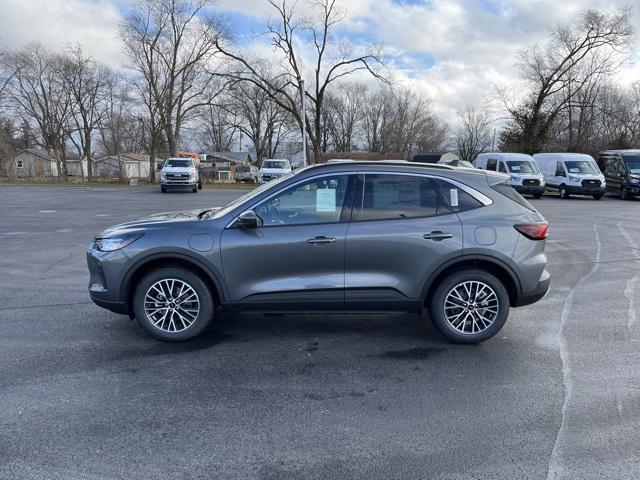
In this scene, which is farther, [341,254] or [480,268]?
[480,268]

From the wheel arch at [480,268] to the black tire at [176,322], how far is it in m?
2.06

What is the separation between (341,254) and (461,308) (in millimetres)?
1288

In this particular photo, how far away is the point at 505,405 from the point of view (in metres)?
3.28

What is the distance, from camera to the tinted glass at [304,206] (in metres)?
4.20

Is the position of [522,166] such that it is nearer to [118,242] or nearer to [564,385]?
[564,385]

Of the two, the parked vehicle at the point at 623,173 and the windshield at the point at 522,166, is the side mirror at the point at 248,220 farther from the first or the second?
the parked vehicle at the point at 623,173

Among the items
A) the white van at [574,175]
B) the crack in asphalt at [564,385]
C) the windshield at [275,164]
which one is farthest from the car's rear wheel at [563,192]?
the crack in asphalt at [564,385]

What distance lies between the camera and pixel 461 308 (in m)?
4.30

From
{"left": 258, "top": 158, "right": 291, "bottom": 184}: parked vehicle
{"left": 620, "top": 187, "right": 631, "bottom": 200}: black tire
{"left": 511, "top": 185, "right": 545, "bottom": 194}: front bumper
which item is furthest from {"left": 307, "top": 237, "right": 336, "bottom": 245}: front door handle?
{"left": 620, "top": 187, "right": 631, "bottom": 200}: black tire

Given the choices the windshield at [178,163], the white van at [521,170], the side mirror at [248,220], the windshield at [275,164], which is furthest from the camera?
the windshield at [275,164]

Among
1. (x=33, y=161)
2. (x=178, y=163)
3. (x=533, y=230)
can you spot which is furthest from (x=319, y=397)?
(x=33, y=161)

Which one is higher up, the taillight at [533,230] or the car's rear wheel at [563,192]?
the car's rear wheel at [563,192]

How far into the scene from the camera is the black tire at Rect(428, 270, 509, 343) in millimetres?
4258

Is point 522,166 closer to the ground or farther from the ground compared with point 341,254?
farther from the ground
